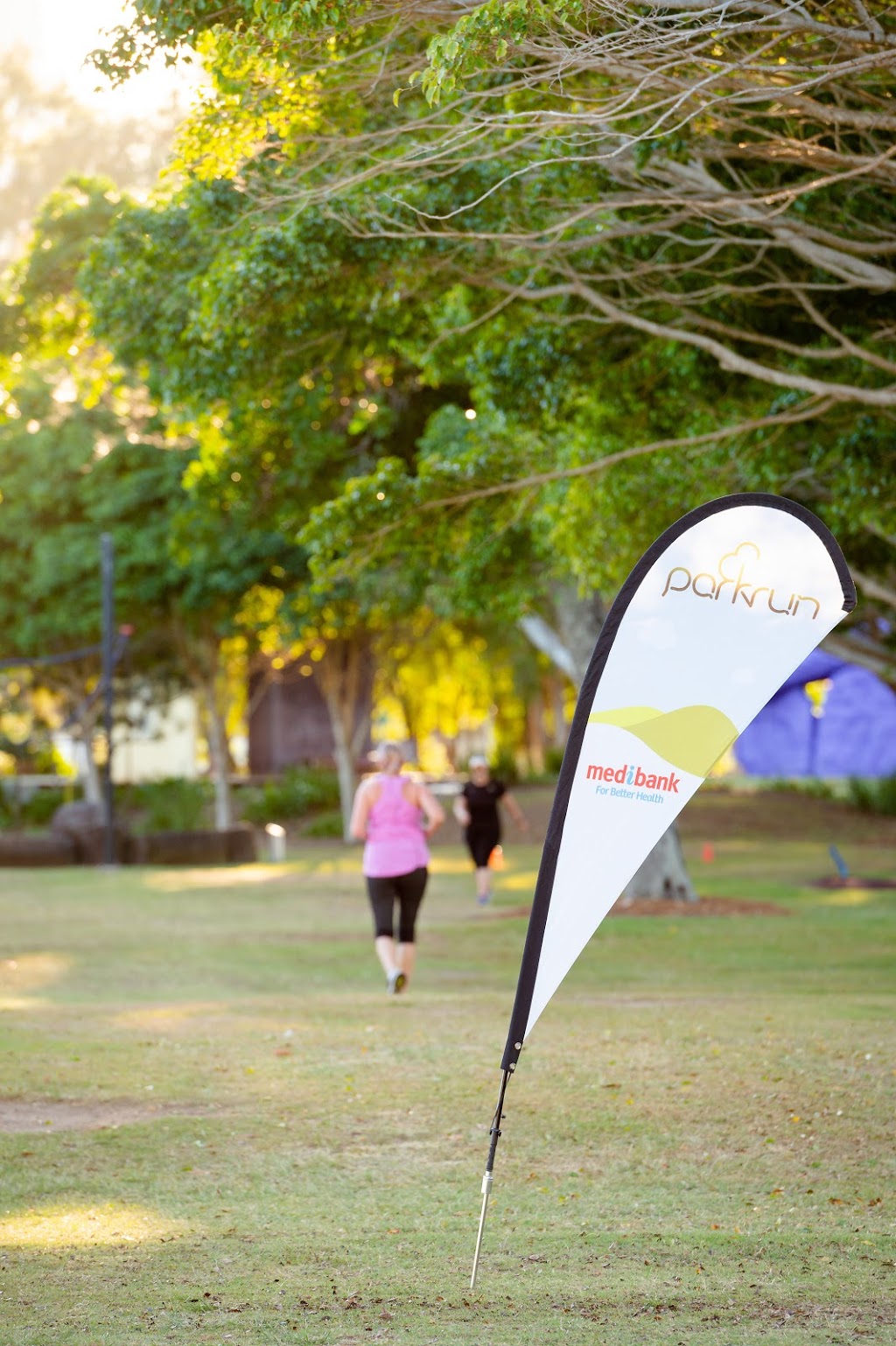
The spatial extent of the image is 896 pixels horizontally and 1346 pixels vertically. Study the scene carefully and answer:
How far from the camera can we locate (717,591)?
19.8 ft

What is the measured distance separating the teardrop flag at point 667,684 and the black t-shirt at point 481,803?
573 inches

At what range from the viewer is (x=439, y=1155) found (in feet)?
26.3

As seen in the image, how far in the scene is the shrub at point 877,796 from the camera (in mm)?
39094

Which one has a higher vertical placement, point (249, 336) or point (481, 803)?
point (249, 336)

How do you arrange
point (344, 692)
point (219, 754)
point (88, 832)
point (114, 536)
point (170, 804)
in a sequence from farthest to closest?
point (170, 804) < point (219, 754) < point (344, 692) < point (114, 536) < point (88, 832)

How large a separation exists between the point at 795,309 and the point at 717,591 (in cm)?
878

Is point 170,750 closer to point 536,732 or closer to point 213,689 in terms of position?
point 536,732

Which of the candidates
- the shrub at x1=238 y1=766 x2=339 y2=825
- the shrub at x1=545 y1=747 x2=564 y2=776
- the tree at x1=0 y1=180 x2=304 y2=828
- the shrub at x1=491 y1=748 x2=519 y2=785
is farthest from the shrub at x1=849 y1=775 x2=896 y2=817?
the tree at x1=0 y1=180 x2=304 y2=828

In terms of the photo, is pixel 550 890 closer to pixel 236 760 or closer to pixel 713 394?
pixel 713 394

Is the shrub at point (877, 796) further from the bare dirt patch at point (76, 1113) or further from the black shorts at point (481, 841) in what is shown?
the bare dirt patch at point (76, 1113)

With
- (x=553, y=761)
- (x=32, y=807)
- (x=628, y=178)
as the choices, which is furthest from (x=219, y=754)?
(x=628, y=178)

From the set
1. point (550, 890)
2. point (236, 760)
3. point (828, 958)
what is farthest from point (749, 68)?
point (236, 760)

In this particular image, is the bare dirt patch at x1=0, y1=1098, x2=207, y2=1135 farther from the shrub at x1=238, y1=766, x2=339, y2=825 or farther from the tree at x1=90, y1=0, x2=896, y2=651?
the shrub at x1=238, y1=766, x2=339, y2=825

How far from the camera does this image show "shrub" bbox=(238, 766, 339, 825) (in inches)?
1564
